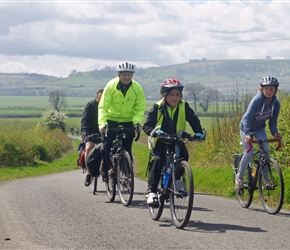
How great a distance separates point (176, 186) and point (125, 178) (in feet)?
8.15

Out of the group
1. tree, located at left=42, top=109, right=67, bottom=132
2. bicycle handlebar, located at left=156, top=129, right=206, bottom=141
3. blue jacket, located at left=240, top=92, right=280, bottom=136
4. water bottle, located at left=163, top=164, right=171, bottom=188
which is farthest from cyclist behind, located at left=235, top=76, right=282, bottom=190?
tree, located at left=42, top=109, right=67, bottom=132

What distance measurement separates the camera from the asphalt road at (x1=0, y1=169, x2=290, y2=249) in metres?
7.32

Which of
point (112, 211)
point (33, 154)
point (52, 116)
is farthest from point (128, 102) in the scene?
point (52, 116)

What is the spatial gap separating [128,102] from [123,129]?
499 millimetres

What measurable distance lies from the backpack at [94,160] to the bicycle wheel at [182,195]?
3790 millimetres

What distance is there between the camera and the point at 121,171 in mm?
11227

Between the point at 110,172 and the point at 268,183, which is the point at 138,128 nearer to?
the point at 110,172

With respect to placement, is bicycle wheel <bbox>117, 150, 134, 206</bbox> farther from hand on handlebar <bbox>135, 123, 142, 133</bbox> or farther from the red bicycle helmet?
the red bicycle helmet

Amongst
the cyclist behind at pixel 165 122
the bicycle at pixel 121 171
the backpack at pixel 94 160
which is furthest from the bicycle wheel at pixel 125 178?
the cyclist behind at pixel 165 122

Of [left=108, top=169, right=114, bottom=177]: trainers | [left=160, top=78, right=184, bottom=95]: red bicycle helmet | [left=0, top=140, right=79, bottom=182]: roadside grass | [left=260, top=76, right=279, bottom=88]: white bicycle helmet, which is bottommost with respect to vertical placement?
[left=0, top=140, right=79, bottom=182]: roadside grass

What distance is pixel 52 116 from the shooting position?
107m

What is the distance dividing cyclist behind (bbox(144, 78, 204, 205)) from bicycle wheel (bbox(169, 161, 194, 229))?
431mm

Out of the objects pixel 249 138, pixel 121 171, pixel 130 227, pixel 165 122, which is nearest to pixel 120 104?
pixel 121 171

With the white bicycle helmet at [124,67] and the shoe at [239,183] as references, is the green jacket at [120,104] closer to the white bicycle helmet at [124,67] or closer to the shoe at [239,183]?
the white bicycle helmet at [124,67]
